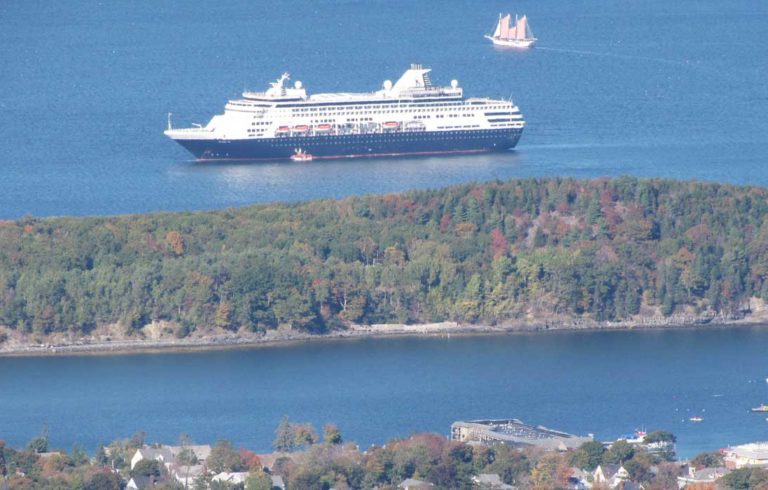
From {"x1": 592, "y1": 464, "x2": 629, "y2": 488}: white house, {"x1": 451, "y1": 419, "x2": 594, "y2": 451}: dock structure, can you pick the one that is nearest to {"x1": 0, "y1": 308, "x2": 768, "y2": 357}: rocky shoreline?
{"x1": 451, "y1": 419, "x2": 594, "y2": 451}: dock structure

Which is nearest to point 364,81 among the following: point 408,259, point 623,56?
point 623,56

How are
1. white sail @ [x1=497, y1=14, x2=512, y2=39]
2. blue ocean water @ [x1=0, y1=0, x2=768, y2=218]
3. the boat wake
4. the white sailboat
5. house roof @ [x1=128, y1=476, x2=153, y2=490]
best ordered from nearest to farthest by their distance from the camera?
house roof @ [x1=128, y1=476, x2=153, y2=490] → blue ocean water @ [x1=0, y1=0, x2=768, y2=218] → the boat wake → the white sailboat → white sail @ [x1=497, y1=14, x2=512, y2=39]

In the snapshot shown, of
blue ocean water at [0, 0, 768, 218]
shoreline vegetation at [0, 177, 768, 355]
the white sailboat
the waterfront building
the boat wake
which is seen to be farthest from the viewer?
the white sailboat

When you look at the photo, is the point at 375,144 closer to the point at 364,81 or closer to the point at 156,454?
the point at 364,81

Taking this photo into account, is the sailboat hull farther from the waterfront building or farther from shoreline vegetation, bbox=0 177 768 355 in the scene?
the waterfront building

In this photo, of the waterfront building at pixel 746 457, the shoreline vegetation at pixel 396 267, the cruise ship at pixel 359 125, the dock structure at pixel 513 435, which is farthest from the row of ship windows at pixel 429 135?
the waterfront building at pixel 746 457

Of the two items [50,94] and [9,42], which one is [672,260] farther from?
[9,42]
